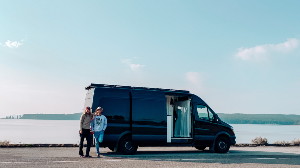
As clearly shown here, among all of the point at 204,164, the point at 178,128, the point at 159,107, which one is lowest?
the point at 204,164

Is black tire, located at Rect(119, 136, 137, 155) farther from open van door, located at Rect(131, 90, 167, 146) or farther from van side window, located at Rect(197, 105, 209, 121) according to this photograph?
van side window, located at Rect(197, 105, 209, 121)

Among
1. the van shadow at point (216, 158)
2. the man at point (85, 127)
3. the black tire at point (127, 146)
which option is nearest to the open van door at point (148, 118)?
the black tire at point (127, 146)

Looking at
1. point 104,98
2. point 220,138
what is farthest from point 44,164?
point 220,138

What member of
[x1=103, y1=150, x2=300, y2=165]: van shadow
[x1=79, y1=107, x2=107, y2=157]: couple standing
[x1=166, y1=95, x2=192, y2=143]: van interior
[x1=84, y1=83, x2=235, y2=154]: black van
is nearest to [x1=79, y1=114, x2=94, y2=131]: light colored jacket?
[x1=79, y1=107, x2=107, y2=157]: couple standing

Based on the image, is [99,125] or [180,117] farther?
[180,117]

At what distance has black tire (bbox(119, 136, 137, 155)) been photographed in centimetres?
1157

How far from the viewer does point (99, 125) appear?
10750mm

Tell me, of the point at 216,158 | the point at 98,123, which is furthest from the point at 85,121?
Answer: the point at 216,158

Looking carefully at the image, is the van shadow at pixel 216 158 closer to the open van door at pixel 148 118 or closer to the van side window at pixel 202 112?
the open van door at pixel 148 118

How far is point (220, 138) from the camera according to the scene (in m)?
13.3

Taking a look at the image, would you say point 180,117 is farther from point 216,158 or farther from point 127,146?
point 216,158

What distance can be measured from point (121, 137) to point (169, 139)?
2.10 meters

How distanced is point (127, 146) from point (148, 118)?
1.36 m

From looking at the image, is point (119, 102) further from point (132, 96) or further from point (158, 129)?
point (158, 129)
